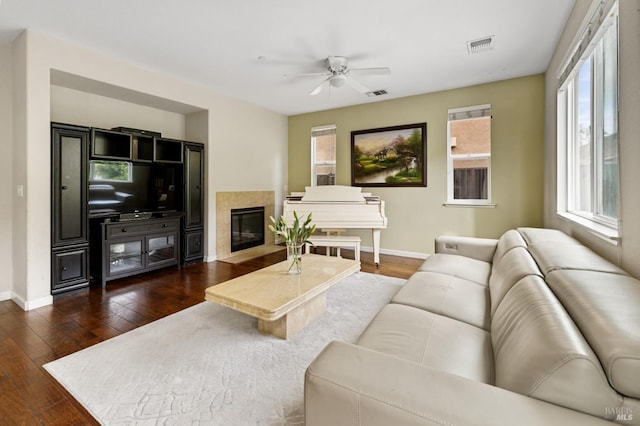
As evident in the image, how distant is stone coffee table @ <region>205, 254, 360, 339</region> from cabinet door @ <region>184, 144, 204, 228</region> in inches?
94.3

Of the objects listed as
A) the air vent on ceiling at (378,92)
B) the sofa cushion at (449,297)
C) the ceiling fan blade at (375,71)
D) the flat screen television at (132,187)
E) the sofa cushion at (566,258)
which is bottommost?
the sofa cushion at (449,297)

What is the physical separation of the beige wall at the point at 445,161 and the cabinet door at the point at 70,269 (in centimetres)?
402

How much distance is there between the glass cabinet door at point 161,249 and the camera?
13.4ft

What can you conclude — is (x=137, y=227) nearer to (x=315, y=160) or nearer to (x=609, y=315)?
(x=315, y=160)

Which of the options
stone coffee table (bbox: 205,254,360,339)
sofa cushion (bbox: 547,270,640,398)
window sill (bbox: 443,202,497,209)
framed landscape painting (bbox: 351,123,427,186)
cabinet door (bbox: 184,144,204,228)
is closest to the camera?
sofa cushion (bbox: 547,270,640,398)

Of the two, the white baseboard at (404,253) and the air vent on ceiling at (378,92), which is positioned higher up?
the air vent on ceiling at (378,92)

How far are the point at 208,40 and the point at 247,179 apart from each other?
2.67m

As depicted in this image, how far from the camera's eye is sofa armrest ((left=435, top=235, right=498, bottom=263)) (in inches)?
114

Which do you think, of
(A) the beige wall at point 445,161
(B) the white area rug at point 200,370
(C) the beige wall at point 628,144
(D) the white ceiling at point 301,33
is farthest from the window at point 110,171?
(C) the beige wall at point 628,144

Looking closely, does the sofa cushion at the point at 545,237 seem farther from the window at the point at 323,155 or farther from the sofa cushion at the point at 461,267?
the window at the point at 323,155

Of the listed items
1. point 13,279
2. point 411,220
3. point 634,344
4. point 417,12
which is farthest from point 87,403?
point 411,220

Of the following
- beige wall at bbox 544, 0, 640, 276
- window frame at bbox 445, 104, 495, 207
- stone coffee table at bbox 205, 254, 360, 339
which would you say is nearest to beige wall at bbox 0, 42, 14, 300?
stone coffee table at bbox 205, 254, 360, 339

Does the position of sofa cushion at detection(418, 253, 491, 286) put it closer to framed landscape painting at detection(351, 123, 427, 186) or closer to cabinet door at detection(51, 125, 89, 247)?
framed landscape painting at detection(351, 123, 427, 186)

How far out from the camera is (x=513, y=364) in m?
0.97
